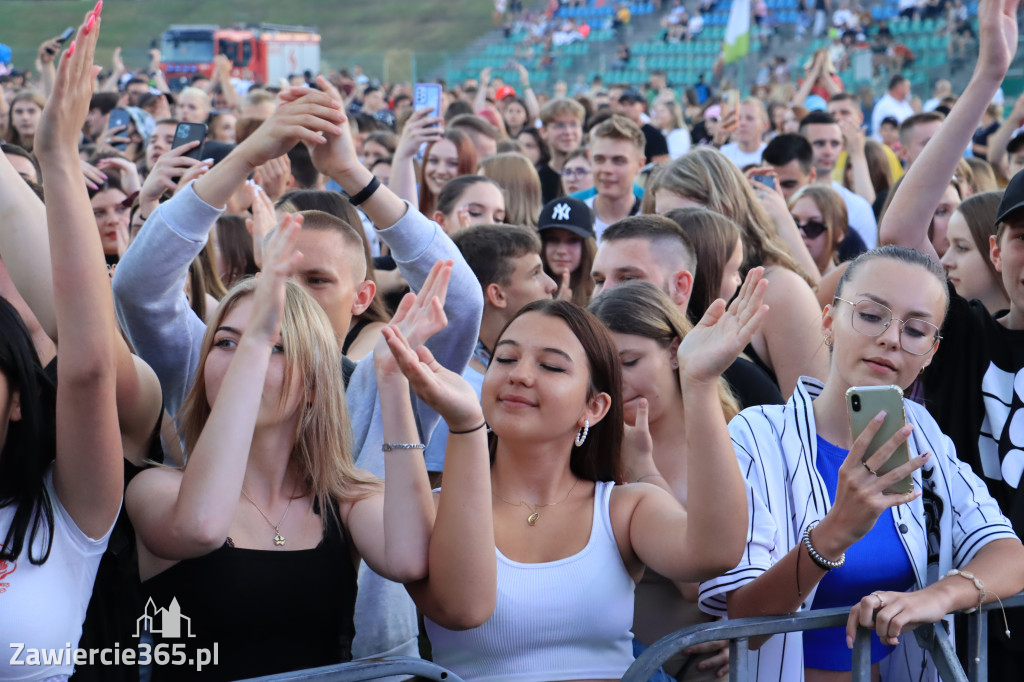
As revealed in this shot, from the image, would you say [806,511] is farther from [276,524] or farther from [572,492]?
[276,524]

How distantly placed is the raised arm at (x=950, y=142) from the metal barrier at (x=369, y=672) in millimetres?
1958

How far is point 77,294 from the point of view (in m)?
2.08

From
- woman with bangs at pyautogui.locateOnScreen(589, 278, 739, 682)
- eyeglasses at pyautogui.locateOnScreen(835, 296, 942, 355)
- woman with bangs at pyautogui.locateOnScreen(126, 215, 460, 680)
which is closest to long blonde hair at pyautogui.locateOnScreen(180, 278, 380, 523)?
woman with bangs at pyautogui.locateOnScreen(126, 215, 460, 680)

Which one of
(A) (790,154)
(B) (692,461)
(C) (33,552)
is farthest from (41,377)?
(A) (790,154)

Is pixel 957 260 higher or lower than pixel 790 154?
lower

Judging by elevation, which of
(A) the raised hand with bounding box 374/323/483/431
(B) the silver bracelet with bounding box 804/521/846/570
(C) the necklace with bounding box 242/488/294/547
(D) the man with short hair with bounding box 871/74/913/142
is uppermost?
(D) the man with short hair with bounding box 871/74/913/142

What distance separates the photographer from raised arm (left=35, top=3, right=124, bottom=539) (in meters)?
2.04

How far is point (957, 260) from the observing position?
386 cm

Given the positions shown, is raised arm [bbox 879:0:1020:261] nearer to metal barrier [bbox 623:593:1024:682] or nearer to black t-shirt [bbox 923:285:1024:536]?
black t-shirt [bbox 923:285:1024:536]

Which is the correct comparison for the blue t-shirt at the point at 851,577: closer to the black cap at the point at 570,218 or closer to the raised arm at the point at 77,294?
the raised arm at the point at 77,294

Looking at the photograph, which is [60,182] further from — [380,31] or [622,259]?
[380,31]

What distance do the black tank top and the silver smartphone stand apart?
1.18m

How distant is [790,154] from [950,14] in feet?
71.1

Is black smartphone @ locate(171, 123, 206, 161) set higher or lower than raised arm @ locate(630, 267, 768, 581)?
higher
